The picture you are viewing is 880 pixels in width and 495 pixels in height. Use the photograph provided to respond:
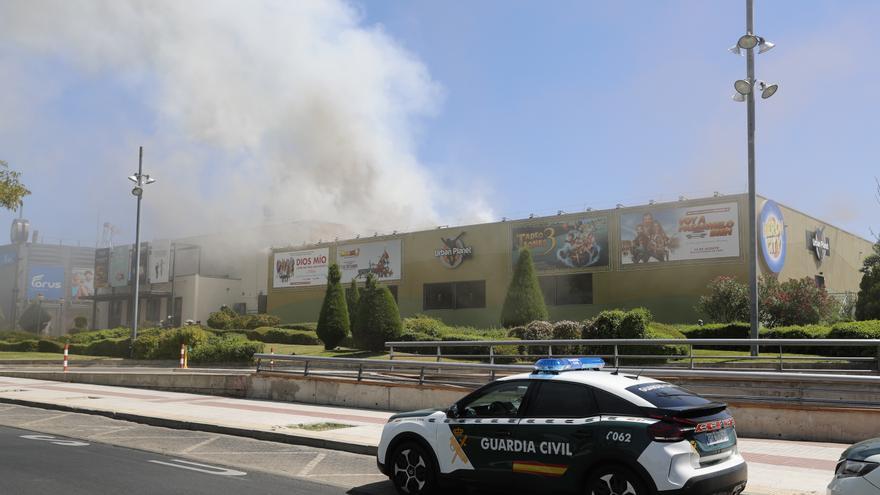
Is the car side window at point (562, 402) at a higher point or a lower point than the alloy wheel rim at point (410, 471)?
higher

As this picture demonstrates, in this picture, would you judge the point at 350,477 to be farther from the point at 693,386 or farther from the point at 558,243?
the point at 558,243

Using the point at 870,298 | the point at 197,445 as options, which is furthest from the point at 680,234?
the point at 197,445

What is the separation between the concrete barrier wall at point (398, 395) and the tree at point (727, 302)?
55.7 feet

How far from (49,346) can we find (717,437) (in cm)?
4199

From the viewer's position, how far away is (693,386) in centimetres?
1192

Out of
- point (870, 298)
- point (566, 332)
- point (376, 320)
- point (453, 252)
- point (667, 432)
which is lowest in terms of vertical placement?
point (667, 432)

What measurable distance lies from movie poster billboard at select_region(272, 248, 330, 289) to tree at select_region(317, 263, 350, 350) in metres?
15.9

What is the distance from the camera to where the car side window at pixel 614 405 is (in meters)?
6.04

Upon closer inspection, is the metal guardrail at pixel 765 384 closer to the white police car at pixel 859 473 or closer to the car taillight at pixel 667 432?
the car taillight at pixel 667 432

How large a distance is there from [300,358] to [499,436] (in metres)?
10.6

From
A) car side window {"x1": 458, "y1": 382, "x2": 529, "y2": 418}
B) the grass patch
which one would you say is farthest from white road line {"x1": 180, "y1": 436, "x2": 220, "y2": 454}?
car side window {"x1": 458, "y1": 382, "x2": 529, "y2": 418}

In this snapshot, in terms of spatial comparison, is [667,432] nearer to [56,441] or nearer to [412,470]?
[412,470]

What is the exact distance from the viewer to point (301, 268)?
2007 inches

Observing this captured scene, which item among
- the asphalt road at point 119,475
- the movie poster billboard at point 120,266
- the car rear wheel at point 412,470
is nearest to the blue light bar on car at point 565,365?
the car rear wheel at point 412,470
